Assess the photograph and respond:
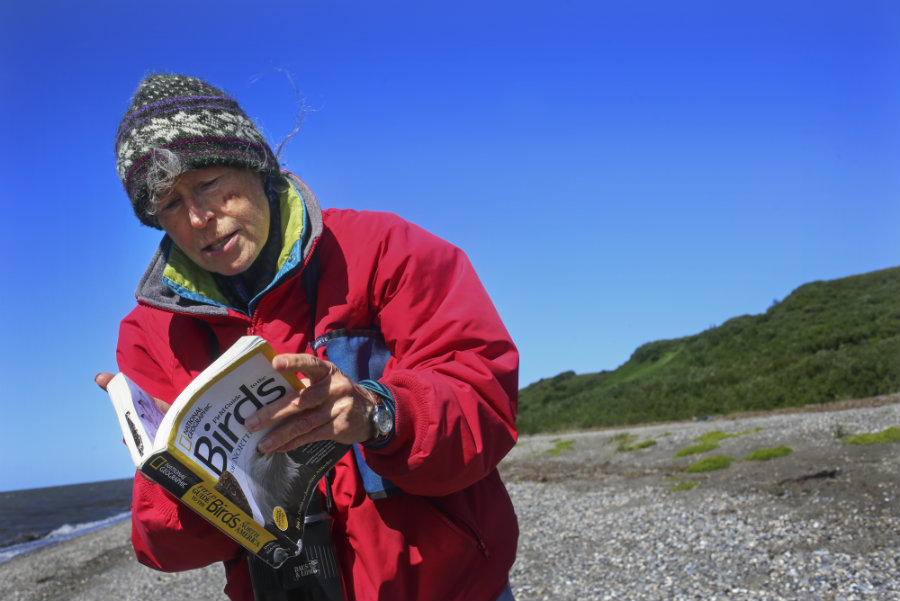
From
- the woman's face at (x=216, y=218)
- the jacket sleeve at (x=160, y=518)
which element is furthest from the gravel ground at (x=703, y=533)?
the woman's face at (x=216, y=218)

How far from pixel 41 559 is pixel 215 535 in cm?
2214

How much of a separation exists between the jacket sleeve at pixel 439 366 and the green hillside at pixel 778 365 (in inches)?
983

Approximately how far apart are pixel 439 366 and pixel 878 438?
12.9 m

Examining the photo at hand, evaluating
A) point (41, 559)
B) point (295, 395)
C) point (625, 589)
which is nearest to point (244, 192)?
point (295, 395)

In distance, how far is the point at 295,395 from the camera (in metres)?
1.48

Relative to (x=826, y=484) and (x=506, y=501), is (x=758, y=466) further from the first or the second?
(x=506, y=501)

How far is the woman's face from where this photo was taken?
6.54ft

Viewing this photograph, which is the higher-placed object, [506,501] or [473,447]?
[473,447]

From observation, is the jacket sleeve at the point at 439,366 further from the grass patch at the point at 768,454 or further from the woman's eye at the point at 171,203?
the grass patch at the point at 768,454

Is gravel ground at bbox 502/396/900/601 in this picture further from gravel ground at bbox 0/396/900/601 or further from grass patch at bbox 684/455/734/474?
grass patch at bbox 684/455/734/474

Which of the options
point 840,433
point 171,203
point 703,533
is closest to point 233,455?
point 171,203

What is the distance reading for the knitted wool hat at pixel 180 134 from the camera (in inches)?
78.9

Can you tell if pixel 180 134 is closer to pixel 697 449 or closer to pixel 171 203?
pixel 171 203

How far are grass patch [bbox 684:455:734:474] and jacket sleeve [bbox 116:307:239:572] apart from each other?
43.7ft
